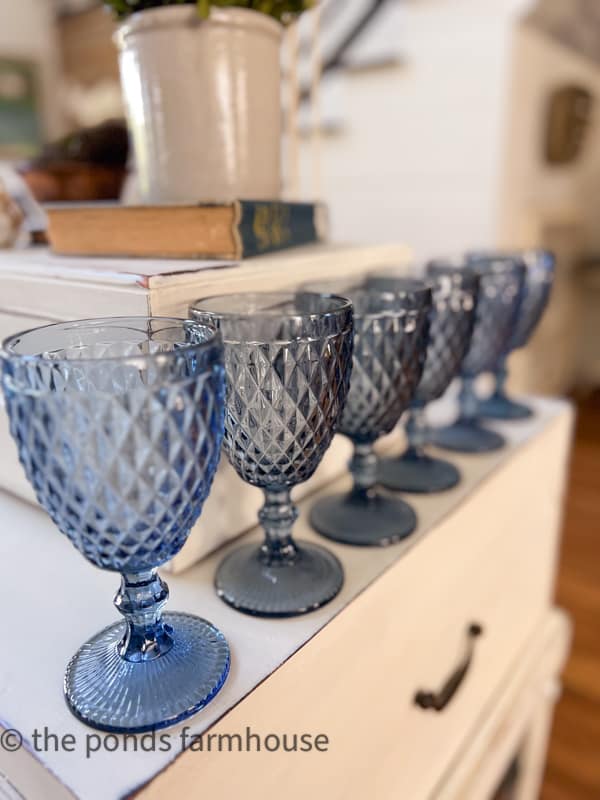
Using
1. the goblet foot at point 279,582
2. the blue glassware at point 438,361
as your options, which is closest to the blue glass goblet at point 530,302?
the blue glassware at point 438,361

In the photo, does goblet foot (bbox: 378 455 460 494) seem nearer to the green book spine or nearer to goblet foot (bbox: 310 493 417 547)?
goblet foot (bbox: 310 493 417 547)

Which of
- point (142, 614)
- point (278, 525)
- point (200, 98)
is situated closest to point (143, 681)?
point (142, 614)

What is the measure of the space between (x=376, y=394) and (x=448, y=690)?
0.29 metres

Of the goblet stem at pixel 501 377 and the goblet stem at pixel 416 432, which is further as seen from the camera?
the goblet stem at pixel 501 377

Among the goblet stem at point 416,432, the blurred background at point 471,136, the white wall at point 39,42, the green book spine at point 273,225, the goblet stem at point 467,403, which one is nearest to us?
the green book spine at point 273,225

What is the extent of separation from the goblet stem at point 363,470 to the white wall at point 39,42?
3370mm

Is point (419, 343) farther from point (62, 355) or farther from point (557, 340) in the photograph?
point (557, 340)

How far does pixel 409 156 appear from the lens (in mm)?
1907

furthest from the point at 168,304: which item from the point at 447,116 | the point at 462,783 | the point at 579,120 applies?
the point at 579,120

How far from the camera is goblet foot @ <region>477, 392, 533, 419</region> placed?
31.4 inches

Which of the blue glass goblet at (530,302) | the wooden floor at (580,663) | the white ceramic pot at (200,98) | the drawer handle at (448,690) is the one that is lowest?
the wooden floor at (580,663)

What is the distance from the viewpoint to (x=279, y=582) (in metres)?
0.44

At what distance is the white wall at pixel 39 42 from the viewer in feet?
10.00

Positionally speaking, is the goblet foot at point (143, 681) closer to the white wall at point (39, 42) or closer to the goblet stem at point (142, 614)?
the goblet stem at point (142, 614)
